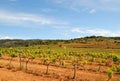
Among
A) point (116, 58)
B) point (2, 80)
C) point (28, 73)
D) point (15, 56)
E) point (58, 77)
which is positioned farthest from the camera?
point (15, 56)

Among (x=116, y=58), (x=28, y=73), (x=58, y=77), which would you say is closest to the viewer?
(x=58, y=77)

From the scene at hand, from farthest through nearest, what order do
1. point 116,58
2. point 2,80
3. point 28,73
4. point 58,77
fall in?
1. point 116,58
2. point 28,73
3. point 58,77
4. point 2,80

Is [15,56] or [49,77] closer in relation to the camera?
[49,77]

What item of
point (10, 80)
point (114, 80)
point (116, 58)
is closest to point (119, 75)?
point (114, 80)

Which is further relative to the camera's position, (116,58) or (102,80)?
(116,58)

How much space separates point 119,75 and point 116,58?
17398 millimetres

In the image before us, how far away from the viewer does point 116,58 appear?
1889 inches

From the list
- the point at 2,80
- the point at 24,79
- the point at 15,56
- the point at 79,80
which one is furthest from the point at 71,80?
the point at 15,56

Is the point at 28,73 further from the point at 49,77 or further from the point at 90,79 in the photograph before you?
the point at 90,79

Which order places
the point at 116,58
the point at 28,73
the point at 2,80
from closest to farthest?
the point at 2,80, the point at 28,73, the point at 116,58

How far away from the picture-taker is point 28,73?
3036 cm

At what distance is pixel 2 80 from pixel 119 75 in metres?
12.5

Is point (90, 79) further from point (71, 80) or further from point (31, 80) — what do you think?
point (31, 80)

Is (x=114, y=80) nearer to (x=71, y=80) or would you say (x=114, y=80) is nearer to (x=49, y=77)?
(x=71, y=80)
